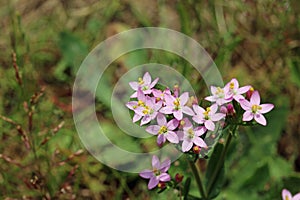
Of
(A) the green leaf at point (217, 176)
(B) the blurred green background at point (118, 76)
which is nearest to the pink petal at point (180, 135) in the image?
(A) the green leaf at point (217, 176)

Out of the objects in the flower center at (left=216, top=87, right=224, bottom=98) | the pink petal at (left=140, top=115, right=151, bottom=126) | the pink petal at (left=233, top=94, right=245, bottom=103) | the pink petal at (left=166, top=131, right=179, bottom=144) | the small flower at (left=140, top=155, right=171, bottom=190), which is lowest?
the small flower at (left=140, top=155, right=171, bottom=190)

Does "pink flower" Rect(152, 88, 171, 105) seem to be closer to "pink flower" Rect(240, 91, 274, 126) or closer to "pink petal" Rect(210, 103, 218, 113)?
"pink petal" Rect(210, 103, 218, 113)

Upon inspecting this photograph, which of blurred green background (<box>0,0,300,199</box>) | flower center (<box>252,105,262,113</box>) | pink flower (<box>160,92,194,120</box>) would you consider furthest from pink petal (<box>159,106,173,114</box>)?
blurred green background (<box>0,0,300,199</box>)

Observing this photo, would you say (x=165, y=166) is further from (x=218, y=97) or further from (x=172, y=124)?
(x=218, y=97)

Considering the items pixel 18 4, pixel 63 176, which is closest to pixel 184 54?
pixel 63 176

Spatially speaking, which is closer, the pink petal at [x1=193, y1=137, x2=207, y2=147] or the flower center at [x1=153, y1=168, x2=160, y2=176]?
the pink petal at [x1=193, y1=137, x2=207, y2=147]

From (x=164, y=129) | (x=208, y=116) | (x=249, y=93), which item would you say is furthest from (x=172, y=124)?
(x=249, y=93)
